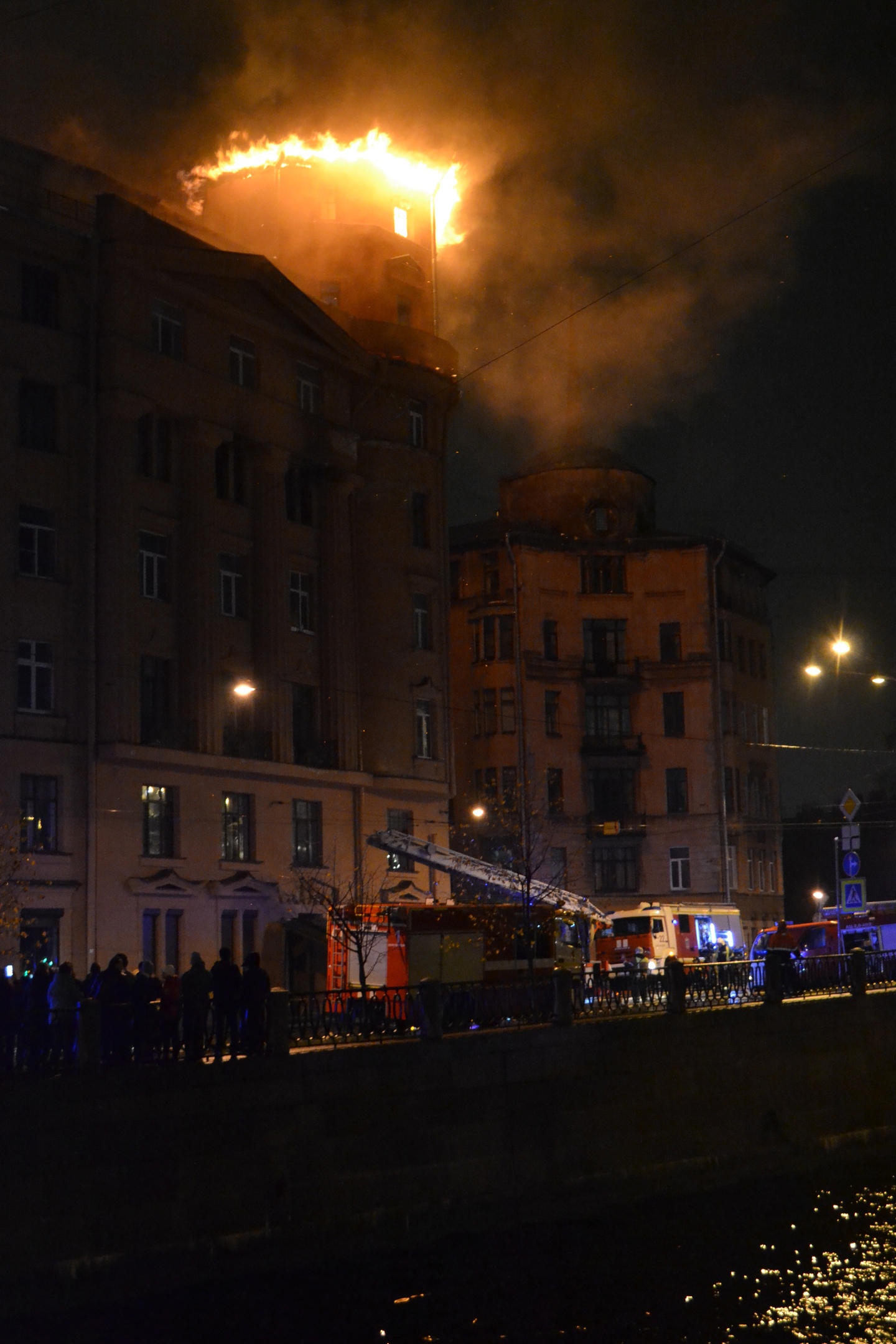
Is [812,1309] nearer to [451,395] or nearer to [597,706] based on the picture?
[451,395]

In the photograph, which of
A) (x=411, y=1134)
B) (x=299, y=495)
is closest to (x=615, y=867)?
(x=299, y=495)

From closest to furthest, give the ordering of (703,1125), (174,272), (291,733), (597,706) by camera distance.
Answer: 1. (703,1125)
2. (174,272)
3. (291,733)
4. (597,706)

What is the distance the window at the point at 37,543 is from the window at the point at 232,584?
5828 millimetres

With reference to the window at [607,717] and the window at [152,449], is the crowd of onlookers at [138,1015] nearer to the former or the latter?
the window at [152,449]

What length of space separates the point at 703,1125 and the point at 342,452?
2688 cm

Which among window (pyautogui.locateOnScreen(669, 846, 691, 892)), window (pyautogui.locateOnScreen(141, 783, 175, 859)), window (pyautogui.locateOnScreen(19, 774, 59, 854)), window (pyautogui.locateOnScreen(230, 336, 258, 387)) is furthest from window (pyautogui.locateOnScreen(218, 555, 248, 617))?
window (pyautogui.locateOnScreen(669, 846, 691, 892))

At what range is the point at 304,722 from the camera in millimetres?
50219

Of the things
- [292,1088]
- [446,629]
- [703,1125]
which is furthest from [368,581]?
[292,1088]

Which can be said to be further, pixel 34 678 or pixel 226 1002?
pixel 34 678

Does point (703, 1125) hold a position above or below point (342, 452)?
below

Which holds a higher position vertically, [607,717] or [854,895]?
[607,717]

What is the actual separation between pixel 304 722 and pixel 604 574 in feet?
105

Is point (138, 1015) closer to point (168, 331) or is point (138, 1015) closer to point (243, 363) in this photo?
point (168, 331)

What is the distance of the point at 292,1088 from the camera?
24578mm
